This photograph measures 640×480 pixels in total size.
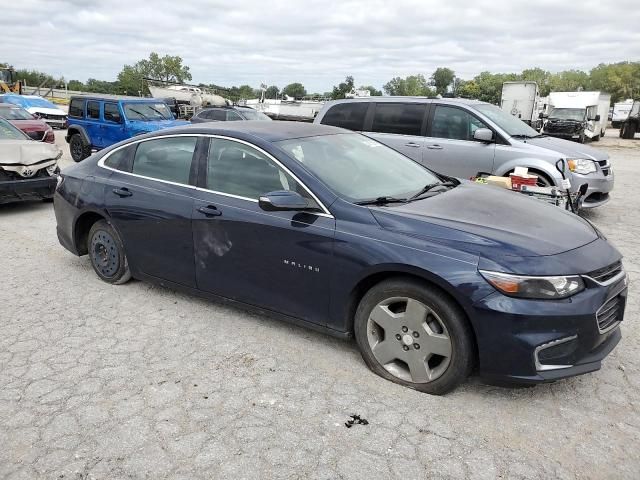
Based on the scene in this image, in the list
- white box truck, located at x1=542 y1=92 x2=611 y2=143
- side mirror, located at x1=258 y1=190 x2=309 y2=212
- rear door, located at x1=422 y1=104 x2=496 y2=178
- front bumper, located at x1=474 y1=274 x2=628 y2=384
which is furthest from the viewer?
white box truck, located at x1=542 y1=92 x2=611 y2=143

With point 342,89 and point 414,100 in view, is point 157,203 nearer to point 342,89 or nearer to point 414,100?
point 414,100

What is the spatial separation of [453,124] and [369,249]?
5.55 metres

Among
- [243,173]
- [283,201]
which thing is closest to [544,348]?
[283,201]

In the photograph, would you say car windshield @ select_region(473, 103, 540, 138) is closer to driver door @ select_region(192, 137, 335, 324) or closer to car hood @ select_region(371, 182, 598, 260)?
car hood @ select_region(371, 182, 598, 260)

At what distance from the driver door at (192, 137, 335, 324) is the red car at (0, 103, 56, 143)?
11.0 m

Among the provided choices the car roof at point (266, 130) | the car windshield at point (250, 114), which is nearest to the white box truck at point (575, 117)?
the car windshield at point (250, 114)

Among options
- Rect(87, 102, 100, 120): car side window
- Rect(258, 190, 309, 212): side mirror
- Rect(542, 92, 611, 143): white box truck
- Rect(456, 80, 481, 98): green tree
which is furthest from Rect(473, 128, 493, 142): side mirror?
Rect(456, 80, 481, 98): green tree

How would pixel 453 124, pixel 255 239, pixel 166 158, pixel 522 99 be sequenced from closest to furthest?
1. pixel 255 239
2. pixel 166 158
3. pixel 453 124
4. pixel 522 99

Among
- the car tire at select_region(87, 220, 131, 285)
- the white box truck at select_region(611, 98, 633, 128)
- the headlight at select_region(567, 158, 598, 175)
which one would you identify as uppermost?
the white box truck at select_region(611, 98, 633, 128)

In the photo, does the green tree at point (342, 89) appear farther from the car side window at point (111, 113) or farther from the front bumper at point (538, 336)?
the front bumper at point (538, 336)

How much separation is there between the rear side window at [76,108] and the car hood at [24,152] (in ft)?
23.2

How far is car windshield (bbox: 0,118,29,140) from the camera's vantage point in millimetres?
8347

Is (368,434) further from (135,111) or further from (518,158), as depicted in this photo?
(135,111)

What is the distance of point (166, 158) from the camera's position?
175 inches
